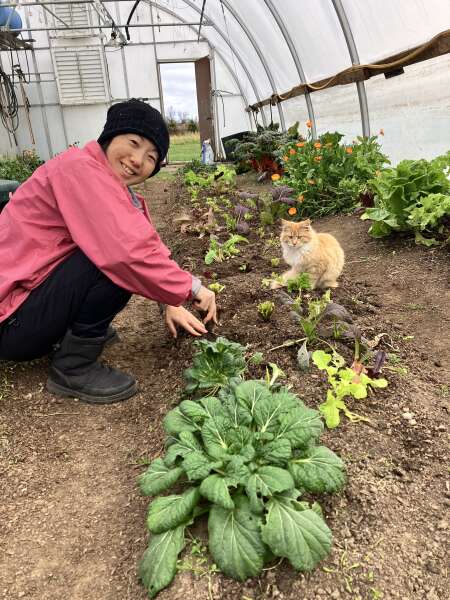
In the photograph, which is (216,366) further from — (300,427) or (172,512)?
(172,512)

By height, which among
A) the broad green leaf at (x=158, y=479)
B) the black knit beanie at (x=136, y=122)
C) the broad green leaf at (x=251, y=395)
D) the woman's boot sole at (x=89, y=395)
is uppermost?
the black knit beanie at (x=136, y=122)

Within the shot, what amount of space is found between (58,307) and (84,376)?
1.51ft

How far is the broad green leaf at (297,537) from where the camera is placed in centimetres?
126

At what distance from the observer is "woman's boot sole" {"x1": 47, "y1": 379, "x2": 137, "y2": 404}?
247cm

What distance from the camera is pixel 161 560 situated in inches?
52.7

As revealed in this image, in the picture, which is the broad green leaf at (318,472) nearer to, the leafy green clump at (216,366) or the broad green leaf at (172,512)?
the broad green leaf at (172,512)

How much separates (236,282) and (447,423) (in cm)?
188

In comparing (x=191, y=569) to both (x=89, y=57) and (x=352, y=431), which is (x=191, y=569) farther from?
(x=89, y=57)

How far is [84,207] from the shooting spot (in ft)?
6.49

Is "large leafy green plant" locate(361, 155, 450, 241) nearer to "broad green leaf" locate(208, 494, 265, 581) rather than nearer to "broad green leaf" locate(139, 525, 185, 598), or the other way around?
"broad green leaf" locate(208, 494, 265, 581)

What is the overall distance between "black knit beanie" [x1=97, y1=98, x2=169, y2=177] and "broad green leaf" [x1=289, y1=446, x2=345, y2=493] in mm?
1515

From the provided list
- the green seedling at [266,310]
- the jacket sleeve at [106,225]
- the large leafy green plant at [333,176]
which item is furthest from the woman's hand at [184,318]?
the large leafy green plant at [333,176]

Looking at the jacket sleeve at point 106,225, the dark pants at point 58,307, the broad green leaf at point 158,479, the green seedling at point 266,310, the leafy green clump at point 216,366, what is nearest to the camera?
the broad green leaf at point 158,479

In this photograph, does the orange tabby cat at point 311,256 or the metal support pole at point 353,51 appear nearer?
the orange tabby cat at point 311,256
